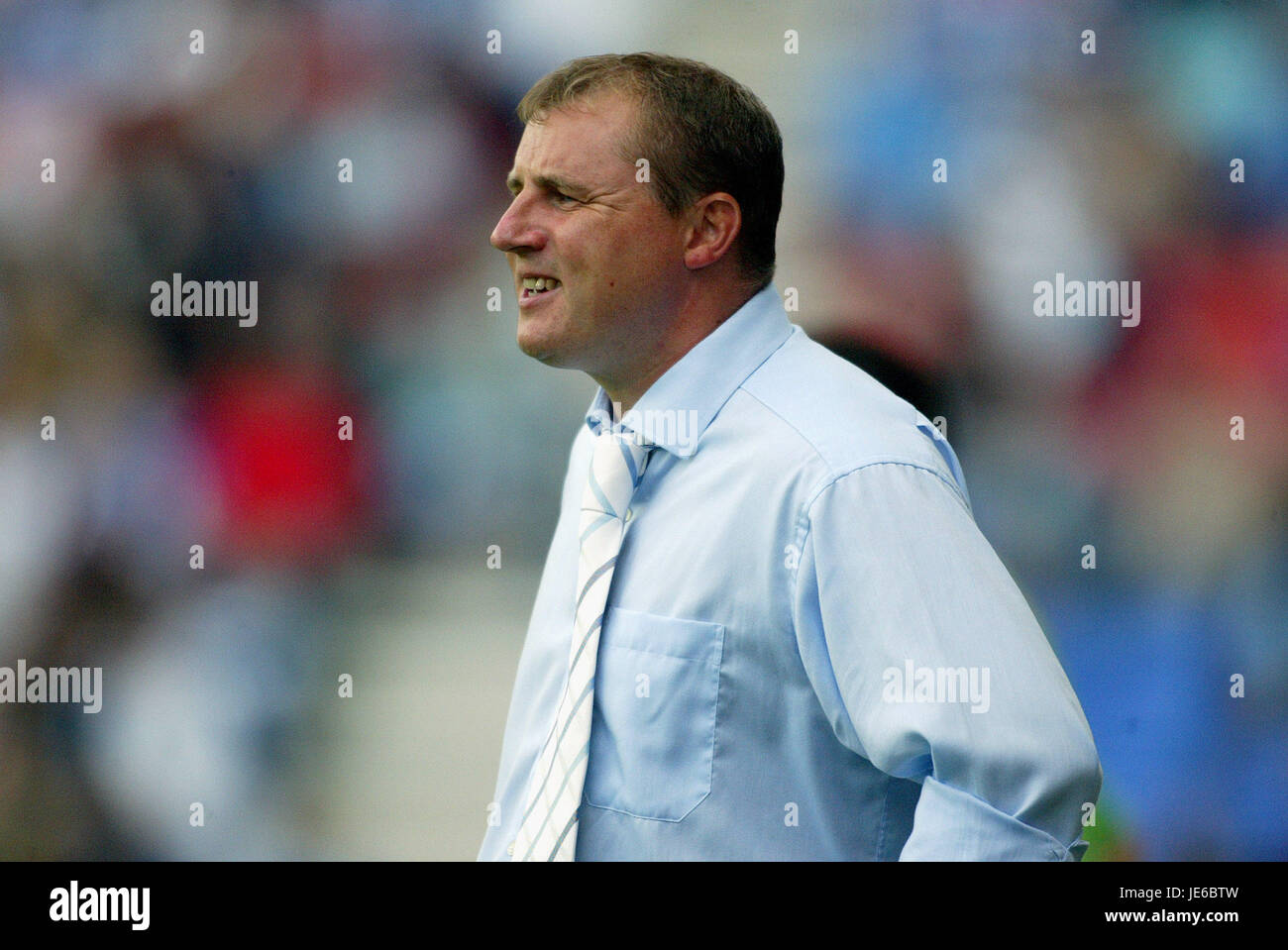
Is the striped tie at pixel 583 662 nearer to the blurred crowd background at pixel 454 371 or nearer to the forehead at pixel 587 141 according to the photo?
the forehead at pixel 587 141

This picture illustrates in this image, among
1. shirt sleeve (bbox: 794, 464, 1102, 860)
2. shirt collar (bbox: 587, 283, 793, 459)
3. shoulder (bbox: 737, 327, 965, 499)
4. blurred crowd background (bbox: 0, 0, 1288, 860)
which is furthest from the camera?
blurred crowd background (bbox: 0, 0, 1288, 860)

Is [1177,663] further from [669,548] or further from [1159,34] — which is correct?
[669,548]

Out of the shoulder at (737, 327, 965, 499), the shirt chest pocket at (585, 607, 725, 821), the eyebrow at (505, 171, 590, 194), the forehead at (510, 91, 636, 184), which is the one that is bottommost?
the shirt chest pocket at (585, 607, 725, 821)

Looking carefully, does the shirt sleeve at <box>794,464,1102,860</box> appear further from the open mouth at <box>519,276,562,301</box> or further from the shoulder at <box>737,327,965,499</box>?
the open mouth at <box>519,276,562,301</box>

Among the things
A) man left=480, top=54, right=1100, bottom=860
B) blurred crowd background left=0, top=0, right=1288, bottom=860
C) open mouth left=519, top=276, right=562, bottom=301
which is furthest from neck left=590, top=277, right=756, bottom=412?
blurred crowd background left=0, top=0, right=1288, bottom=860

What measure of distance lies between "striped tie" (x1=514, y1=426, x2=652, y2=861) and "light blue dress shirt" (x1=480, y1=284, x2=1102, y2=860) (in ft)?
0.06

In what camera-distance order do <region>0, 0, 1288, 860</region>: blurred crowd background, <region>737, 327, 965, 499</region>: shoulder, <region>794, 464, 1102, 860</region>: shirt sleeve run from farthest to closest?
<region>0, 0, 1288, 860</region>: blurred crowd background, <region>737, 327, 965, 499</region>: shoulder, <region>794, 464, 1102, 860</region>: shirt sleeve

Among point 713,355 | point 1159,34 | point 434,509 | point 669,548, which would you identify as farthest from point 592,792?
point 1159,34

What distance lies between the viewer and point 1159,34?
2086mm

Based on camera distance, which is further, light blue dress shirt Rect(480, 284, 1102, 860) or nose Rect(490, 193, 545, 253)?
nose Rect(490, 193, 545, 253)

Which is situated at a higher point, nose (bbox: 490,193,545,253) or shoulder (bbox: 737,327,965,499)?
nose (bbox: 490,193,545,253)

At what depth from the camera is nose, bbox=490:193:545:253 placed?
1.27 m

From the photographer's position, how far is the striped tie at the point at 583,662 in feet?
3.68
